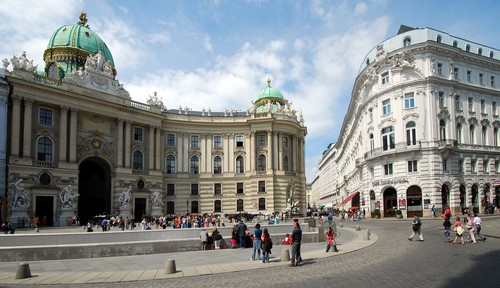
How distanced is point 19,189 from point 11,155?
421cm

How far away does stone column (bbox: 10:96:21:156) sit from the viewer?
150 ft

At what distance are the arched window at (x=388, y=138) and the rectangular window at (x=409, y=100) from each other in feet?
11.7

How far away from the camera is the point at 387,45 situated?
55.8 meters

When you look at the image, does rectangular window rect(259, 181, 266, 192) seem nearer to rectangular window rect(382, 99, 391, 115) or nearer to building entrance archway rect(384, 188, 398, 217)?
building entrance archway rect(384, 188, 398, 217)

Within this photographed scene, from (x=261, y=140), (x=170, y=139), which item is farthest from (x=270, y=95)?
(x=170, y=139)

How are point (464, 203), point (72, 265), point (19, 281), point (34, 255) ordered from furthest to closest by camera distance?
point (464, 203), point (34, 255), point (72, 265), point (19, 281)

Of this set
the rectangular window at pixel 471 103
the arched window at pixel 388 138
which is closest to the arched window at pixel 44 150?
the arched window at pixel 388 138

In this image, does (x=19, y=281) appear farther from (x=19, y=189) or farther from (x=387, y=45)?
(x=387, y=45)

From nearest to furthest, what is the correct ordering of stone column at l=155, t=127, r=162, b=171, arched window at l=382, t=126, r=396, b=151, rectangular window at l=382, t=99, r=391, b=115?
arched window at l=382, t=126, r=396, b=151
rectangular window at l=382, t=99, r=391, b=115
stone column at l=155, t=127, r=162, b=171

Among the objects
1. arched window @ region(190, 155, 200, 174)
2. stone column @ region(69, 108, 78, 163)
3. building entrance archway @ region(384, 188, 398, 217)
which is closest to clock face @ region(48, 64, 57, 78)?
stone column @ region(69, 108, 78, 163)

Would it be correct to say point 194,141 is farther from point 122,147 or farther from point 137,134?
point 122,147

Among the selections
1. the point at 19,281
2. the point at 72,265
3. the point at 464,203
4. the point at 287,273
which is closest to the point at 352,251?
the point at 287,273

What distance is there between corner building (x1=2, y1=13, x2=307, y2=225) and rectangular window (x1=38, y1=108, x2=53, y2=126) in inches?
4.8

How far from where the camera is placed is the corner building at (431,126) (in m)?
48.9
